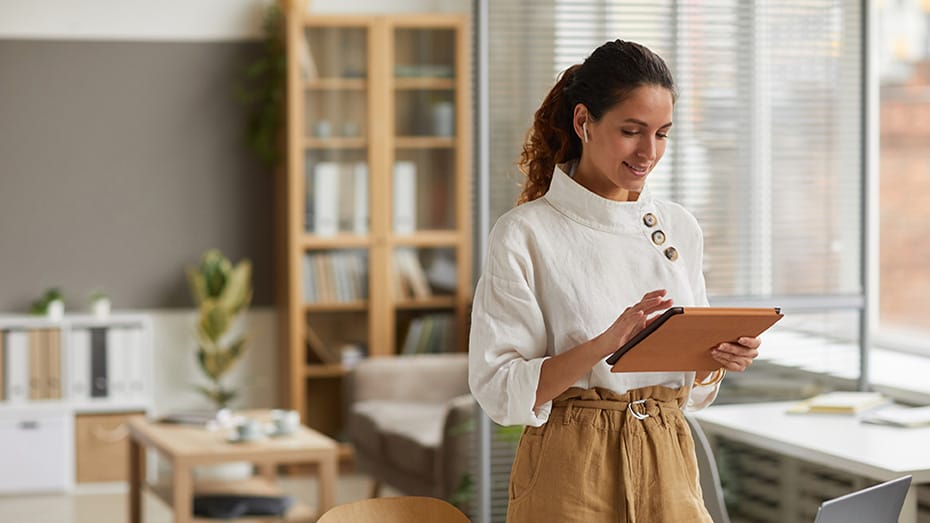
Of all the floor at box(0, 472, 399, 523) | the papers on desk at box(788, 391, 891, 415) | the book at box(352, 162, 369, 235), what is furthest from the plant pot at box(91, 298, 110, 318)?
the papers on desk at box(788, 391, 891, 415)

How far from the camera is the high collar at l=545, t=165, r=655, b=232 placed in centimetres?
185

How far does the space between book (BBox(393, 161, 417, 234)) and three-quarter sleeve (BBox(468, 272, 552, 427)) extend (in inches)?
175

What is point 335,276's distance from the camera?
6207mm

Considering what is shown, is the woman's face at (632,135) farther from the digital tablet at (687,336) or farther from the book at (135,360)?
the book at (135,360)

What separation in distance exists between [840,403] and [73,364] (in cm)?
393

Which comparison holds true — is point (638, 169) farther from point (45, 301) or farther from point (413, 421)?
point (45, 301)

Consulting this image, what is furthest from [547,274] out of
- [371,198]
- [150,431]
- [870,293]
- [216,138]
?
[216,138]

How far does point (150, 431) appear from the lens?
15.5 feet

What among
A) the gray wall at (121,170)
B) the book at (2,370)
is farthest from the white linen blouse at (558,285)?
the gray wall at (121,170)

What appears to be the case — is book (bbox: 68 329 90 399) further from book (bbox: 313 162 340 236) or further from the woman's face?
the woman's face

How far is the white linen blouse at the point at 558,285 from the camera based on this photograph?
1786 mm

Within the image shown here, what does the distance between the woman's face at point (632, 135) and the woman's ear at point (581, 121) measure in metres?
0.01

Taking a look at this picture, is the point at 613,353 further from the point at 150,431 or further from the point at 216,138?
the point at 216,138

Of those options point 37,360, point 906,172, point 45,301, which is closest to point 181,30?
point 45,301
